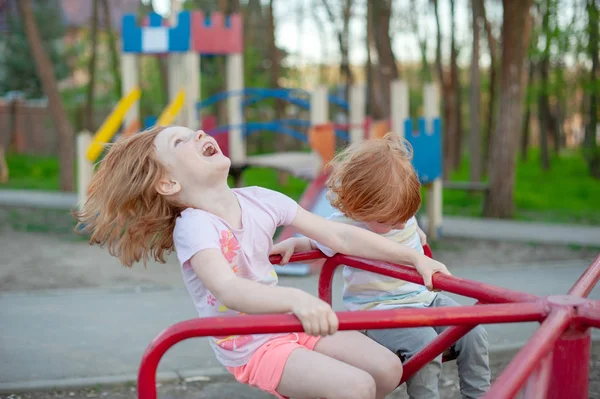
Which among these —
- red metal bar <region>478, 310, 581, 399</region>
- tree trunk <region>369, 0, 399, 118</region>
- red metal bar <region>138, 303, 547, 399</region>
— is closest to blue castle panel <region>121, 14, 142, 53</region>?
tree trunk <region>369, 0, 399, 118</region>

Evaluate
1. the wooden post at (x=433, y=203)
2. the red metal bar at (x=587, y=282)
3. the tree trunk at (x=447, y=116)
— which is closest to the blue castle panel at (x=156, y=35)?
the wooden post at (x=433, y=203)

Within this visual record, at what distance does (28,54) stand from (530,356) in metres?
22.3

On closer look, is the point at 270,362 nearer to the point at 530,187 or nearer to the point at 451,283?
the point at 451,283

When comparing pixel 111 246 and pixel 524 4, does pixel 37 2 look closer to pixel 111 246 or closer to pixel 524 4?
pixel 524 4

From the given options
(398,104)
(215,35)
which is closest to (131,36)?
(215,35)

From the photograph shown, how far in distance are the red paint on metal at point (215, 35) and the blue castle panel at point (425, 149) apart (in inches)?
96.4

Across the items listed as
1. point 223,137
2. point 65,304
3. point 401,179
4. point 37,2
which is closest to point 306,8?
point 37,2

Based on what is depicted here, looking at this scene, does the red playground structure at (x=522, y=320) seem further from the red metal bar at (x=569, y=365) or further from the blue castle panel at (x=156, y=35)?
the blue castle panel at (x=156, y=35)

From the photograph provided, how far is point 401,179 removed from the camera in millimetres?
2162

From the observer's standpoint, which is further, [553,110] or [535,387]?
[553,110]

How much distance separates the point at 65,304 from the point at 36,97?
19.6 metres

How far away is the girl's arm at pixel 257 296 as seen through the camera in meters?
1.50

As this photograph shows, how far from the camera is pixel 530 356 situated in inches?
54.9

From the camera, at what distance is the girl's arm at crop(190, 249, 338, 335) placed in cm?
150
